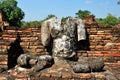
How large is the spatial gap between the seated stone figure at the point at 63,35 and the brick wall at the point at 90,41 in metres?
0.31

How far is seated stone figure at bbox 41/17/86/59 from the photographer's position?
20.6 feet

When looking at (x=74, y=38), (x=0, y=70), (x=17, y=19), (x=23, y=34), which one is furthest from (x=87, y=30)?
(x=17, y=19)

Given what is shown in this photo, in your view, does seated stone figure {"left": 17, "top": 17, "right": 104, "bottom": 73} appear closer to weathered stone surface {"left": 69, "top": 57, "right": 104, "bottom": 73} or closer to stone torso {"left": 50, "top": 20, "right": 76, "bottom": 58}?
stone torso {"left": 50, "top": 20, "right": 76, "bottom": 58}

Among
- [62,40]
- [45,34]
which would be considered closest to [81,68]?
[62,40]

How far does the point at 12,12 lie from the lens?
32406 mm

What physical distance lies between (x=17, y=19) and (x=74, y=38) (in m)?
27.3

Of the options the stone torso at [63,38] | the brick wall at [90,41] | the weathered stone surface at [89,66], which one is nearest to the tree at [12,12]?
the brick wall at [90,41]

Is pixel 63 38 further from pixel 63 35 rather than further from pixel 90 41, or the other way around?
pixel 90 41

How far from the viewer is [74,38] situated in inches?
251

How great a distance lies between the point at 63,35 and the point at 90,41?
67 cm

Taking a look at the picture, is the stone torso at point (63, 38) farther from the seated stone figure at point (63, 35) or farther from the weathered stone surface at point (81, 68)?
the weathered stone surface at point (81, 68)

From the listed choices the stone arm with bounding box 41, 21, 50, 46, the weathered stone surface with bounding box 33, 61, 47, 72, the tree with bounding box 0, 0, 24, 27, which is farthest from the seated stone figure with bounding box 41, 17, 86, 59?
the tree with bounding box 0, 0, 24, 27

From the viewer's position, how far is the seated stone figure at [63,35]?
6.28m

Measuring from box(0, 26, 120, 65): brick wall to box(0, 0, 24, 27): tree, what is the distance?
2580 cm
